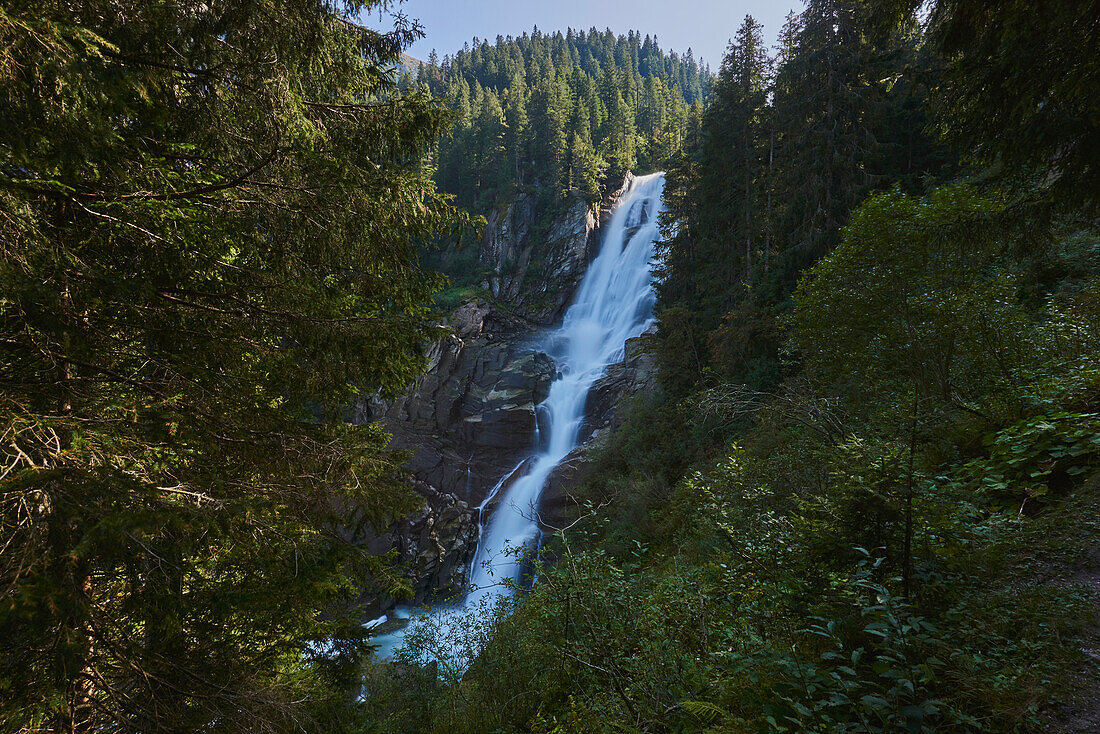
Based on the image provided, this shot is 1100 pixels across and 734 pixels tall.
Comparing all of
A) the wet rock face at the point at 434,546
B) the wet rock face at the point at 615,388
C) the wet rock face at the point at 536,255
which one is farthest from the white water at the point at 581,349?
the wet rock face at the point at 536,255

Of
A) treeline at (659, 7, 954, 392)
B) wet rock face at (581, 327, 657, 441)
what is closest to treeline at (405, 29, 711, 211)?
wet rock face at (581, 327, 657, 441)

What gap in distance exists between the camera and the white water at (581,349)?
874 inches

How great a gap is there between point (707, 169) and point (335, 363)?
2070 centimetres

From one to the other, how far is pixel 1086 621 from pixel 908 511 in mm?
871

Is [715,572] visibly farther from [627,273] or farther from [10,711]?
[627,273]

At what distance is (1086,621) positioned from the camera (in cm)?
233

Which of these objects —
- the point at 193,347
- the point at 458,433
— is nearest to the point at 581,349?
the point at 458,433

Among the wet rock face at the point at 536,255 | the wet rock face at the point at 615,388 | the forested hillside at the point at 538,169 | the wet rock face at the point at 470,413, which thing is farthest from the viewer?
the forested hillside at the point at 538,169

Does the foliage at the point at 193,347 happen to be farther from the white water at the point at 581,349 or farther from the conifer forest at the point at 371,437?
the white water at the point at 581,349

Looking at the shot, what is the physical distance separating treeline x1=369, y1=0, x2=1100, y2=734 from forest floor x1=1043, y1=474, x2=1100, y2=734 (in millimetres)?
14

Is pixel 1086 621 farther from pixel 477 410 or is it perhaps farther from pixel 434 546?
pixel 477 410

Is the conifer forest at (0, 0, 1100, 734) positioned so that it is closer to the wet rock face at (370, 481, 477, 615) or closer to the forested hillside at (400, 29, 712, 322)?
the wet rock face at (370, 481, 477, 615)

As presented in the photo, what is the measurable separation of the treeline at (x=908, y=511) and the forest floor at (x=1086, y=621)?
1cm

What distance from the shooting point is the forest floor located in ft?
6.25
